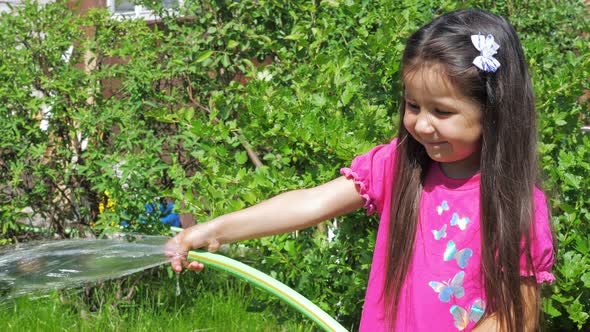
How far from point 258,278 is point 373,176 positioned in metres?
0.45

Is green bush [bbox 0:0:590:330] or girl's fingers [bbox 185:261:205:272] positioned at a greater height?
green bush [bbox 0:0:590:330]

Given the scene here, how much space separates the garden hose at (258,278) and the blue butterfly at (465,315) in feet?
1.27

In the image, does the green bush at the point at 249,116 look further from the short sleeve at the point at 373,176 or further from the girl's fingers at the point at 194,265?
the girl's fingers at the point at 194,265

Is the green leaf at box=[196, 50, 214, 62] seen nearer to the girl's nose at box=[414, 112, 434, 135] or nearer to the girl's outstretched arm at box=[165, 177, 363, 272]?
the girl's outstretched arm at box=[165, 177, 363, 272]

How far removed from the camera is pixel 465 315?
2391 mm

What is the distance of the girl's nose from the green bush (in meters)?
0.93

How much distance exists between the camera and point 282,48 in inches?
160

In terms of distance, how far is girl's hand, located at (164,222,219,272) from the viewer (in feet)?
8.34

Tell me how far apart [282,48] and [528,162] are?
1.84 meters

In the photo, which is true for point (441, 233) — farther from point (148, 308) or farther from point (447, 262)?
point (148, 308)

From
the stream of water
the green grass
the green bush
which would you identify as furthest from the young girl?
the green grass

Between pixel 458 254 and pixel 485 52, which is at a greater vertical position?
pixel 485 52

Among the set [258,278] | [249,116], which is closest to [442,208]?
[258,278]

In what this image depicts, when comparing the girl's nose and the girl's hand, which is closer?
the girl's nose
